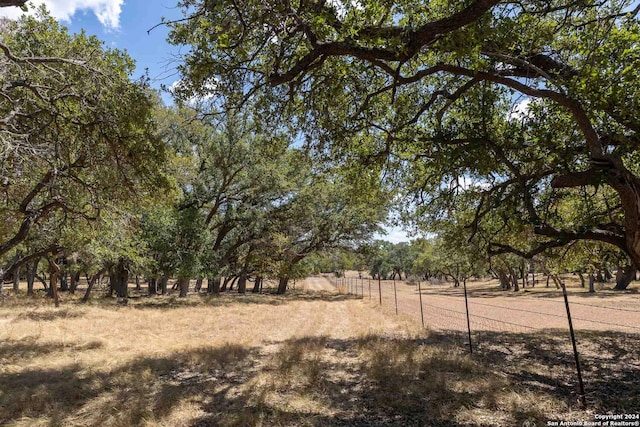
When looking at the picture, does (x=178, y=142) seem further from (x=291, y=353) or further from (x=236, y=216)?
(x=291, y=353)

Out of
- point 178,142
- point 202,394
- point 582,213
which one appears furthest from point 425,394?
point 178,142

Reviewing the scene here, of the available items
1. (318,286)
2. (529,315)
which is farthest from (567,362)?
(318,286)

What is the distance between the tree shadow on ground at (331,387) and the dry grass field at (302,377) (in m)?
0.03

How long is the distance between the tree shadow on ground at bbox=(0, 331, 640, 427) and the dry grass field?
3 centimetres

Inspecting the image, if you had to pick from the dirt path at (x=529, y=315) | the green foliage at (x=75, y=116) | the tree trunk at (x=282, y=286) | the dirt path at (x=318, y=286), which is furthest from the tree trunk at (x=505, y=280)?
the green foliage at (x=75, y=116)

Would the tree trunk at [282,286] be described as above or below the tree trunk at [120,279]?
below

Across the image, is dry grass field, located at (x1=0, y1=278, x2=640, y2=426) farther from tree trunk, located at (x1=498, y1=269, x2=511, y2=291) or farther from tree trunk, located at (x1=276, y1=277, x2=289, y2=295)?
tree trunk, located at (x1=498, y1=269, x2=511, y2=291)

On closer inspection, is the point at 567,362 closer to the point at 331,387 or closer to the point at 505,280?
the point at 331,387

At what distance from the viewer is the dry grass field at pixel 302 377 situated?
5500mm

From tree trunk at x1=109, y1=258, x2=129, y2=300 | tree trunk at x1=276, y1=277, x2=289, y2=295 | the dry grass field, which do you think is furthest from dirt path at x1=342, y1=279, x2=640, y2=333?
tree trunk at x1=109, y1=258, x2=129, y2=300

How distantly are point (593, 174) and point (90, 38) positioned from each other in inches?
405

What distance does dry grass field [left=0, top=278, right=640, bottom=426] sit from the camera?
18.0 ft

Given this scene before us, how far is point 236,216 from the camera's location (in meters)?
26.6

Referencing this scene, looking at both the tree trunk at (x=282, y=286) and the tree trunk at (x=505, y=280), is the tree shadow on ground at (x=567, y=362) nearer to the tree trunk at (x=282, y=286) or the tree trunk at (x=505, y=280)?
the tree trunk at (x=282, y=286)
